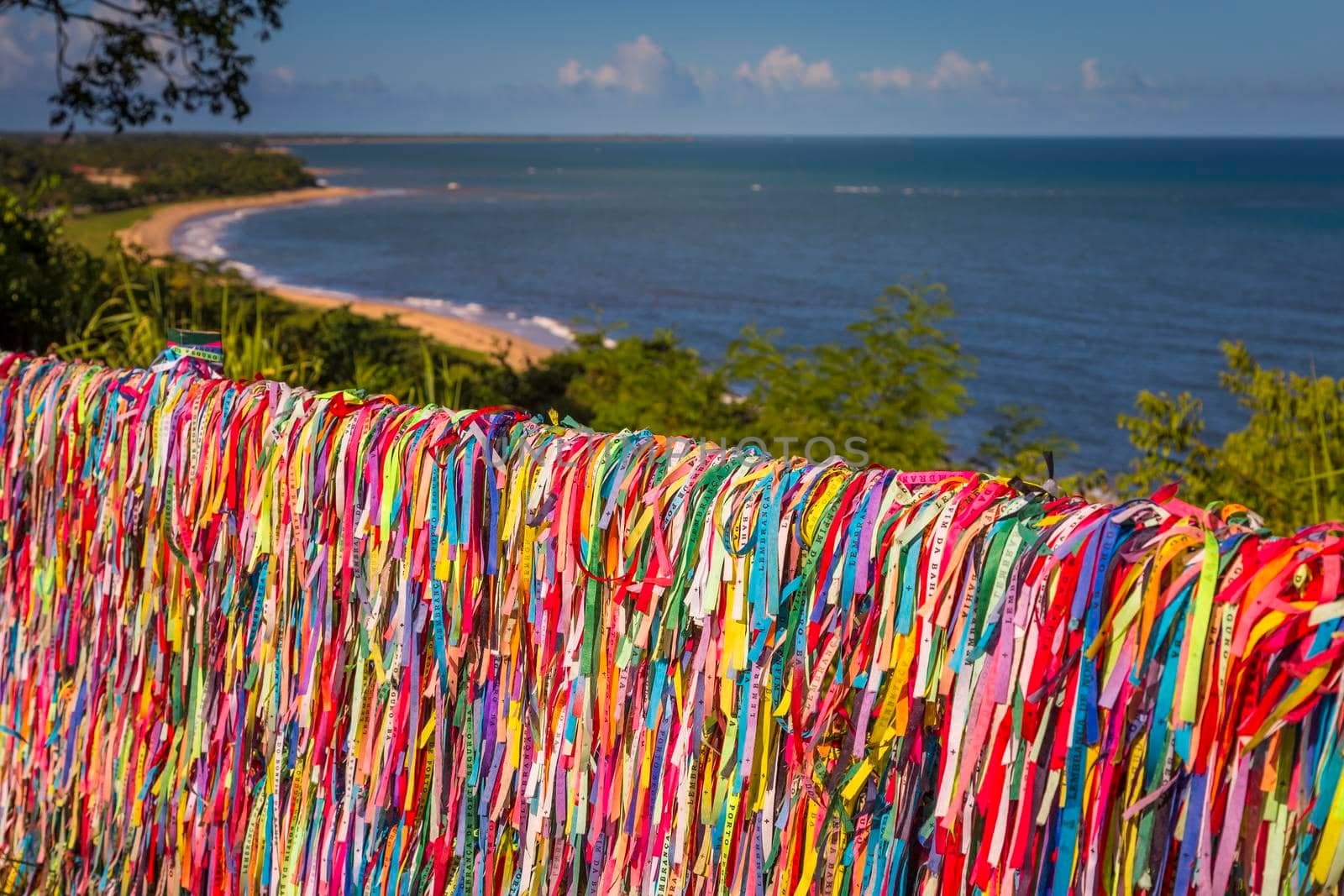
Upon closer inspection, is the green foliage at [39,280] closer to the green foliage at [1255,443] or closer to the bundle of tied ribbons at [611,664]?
the bundle of tied ribbons at [611,664]

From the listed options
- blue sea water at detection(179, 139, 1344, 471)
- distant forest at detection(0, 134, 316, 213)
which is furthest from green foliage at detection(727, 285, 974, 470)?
distant forest at detection(0, 134, 316, 213)

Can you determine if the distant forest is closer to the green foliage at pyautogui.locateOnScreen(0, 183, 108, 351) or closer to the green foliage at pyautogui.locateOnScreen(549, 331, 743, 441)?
the green foliage at pyautogui.locateOnScreen(549, 331, 743, 441)

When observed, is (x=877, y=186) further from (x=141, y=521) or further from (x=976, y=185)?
(x=141, y=521)

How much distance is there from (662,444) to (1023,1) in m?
178

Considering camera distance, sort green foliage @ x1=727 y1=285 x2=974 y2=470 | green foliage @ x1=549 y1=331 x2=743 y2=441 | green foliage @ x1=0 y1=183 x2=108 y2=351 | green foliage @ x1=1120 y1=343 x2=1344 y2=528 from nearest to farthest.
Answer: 1. green foliage @ x1=0 y1=183 x2=108 y2=351
2. green foliage @ x1=1120 y1=343 x2=1344 y2=528
3. green foliage @ x1=727 y1=285 x2=974 y2=470
4. green foliage @ x1=549 y1=331 x2=743 y2=441

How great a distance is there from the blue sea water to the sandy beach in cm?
174

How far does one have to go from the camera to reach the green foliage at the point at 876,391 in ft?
24.6

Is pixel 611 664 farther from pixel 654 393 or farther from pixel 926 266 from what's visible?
pixel 926 266

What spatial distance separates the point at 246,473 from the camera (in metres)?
1.96

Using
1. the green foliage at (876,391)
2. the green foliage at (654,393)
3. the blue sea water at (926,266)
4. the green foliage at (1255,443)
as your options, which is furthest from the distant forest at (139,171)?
the green foliage at (1255,443)

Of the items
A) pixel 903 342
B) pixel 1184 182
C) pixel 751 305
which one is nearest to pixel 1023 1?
pixel 1184 182

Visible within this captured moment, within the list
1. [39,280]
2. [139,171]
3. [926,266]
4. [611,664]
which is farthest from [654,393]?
[139,171]

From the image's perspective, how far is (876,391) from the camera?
7.70 m

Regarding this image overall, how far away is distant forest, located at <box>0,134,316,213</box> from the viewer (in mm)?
42075
